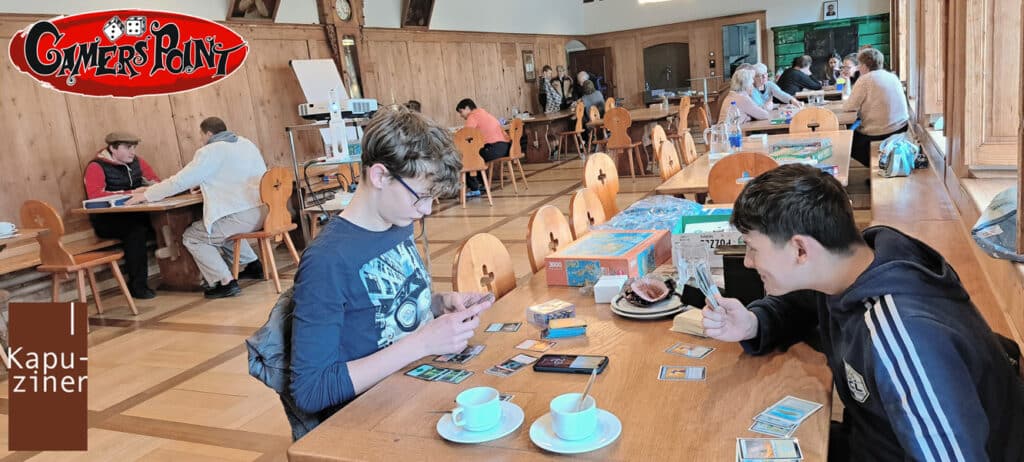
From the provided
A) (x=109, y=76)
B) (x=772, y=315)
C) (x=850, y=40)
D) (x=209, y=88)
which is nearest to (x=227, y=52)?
(x=209, y=88)

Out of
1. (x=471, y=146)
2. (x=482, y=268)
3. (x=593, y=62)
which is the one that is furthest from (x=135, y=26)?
(x=593, y=62)

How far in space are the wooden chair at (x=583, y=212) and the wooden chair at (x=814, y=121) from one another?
3387 mm

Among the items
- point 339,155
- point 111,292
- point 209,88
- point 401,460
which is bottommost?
point 111,292

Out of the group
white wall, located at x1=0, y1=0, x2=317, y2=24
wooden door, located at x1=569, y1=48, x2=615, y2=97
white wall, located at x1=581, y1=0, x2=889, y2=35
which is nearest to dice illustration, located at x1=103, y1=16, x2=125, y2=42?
white wall, located at x1=0, y1=0, x2=317, y2=24

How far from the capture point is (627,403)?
50.6 inches

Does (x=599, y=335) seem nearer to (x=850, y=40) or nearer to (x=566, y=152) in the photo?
(x=566, y=152)

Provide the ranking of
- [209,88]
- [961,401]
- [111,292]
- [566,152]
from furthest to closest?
[566,152]
[209,88]
[111,292]
[961,401]

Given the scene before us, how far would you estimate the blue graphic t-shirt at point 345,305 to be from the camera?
1.45 metres

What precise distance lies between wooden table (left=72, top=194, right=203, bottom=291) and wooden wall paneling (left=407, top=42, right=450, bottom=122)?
16.5ft

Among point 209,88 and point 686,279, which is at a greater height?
point 209,88

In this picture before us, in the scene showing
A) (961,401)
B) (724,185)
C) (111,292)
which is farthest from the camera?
(111,292)

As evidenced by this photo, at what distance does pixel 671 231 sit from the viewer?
7.39ft

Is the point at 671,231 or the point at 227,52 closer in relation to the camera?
the point at 671,231

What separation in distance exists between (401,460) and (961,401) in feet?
2.80
